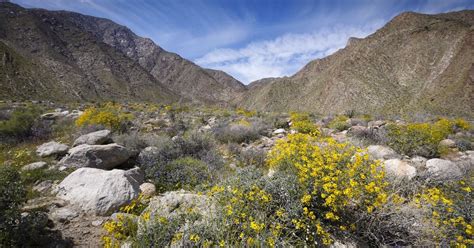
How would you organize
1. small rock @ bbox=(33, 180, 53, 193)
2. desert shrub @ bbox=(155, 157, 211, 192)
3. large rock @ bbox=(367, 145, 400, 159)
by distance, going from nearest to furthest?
small rock @ bbox=(33, 180, 53, 193)
desert shrub @ bbox=(155, 157, 211, 192)
large rock @ bbox=(367, 145, 400, 159)

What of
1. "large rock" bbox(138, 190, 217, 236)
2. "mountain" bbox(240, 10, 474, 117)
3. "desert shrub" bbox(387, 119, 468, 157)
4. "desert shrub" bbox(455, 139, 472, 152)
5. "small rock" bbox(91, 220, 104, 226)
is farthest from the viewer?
"mountain" bbox(240, 10, 474, 117)

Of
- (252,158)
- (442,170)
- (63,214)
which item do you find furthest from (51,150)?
(442,170)

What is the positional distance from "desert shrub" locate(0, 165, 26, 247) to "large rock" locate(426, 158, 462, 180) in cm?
653

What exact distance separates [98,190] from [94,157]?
5.29ft

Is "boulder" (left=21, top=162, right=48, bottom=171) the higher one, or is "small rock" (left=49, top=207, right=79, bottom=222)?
"boulder" (left=21, top=162, right=48, bottom=171)

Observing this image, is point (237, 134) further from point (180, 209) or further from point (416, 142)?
point (416, 142)

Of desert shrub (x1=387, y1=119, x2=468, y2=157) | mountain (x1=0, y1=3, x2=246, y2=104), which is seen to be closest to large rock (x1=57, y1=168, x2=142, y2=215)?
desert shrub (x1=387, y1=119, x2=468, y2=157)

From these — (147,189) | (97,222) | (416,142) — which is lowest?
(97,222)

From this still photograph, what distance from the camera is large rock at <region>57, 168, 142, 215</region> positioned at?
357cm

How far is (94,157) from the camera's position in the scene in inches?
196

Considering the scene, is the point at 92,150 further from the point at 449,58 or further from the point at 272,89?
the point at 272,89

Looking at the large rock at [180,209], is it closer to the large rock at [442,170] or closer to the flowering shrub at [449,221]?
the flowering shrub at [449,221]

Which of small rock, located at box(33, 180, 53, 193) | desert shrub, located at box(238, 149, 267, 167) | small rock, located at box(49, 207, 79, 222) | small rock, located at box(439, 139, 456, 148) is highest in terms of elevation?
small rock, located at box(439, 139, 456, 148)

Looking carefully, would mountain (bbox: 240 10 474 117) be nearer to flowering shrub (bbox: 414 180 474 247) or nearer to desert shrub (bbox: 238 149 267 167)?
desert shrub (bbox: 238 149 267 167)
